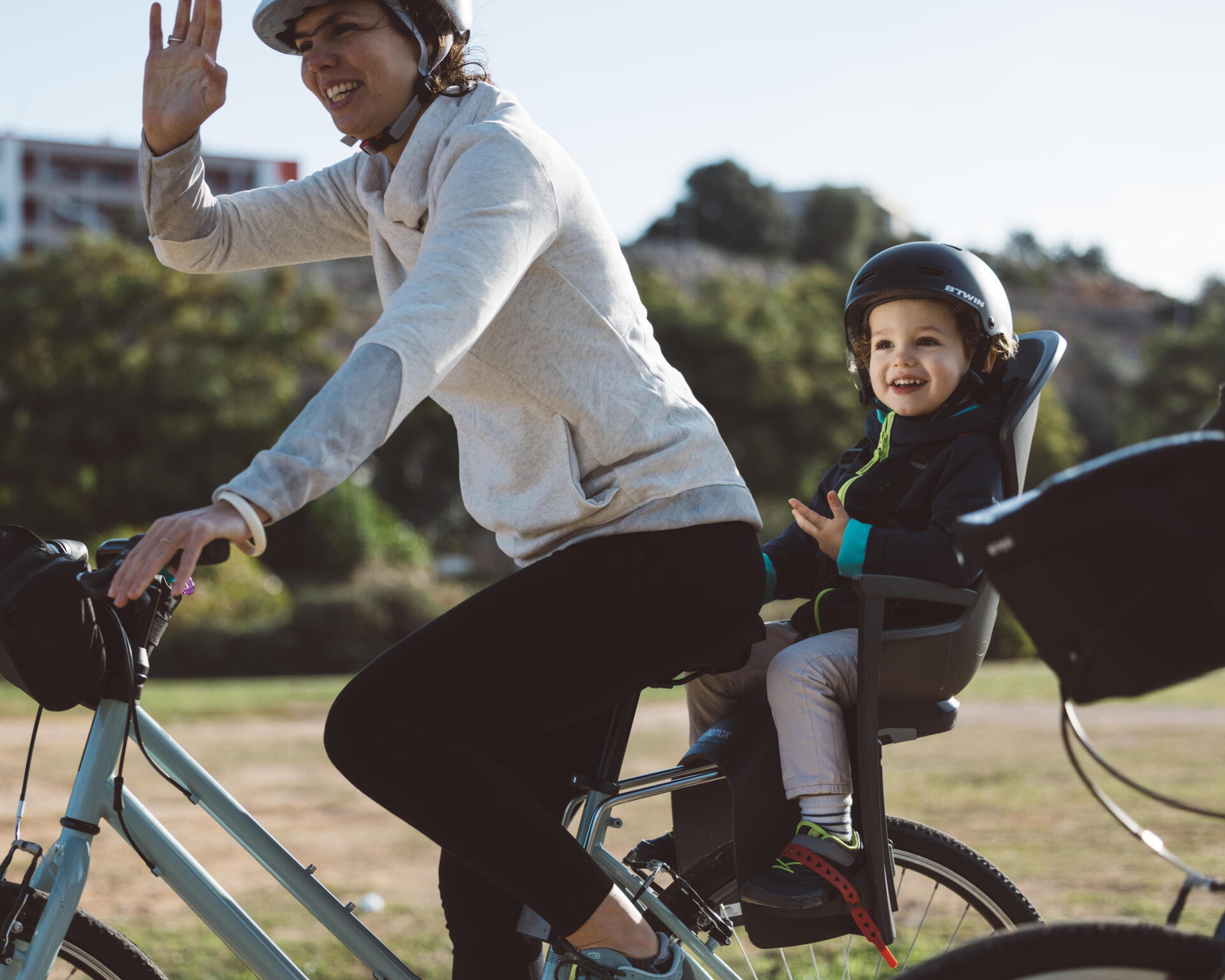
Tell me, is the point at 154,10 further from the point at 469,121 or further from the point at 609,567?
the point at 609,567

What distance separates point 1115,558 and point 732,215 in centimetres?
6854

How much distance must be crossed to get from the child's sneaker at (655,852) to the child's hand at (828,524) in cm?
62

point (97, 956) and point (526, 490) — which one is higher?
point (526, 490)

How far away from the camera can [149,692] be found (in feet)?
42.4

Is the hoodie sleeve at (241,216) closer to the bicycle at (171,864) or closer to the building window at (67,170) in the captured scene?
the bicycle at (171,864)

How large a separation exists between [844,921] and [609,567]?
741 mm

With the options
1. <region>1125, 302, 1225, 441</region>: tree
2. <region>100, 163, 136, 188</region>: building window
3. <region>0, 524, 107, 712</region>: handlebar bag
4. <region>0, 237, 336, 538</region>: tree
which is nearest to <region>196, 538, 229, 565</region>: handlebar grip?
<region>0, 524, 107, 712</region>: handlebar bag

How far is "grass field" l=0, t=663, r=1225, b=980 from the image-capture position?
508 centimetres

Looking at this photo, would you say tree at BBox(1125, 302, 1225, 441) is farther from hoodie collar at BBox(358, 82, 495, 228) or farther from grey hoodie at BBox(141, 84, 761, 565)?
hoodie collar at BBox(358, 82, 495, 228)

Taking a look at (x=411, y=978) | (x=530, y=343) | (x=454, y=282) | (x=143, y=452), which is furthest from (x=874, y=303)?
(x=143, y=452)

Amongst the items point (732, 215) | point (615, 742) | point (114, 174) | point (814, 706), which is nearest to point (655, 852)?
point (615, 742)

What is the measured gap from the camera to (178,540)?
1.59 meters

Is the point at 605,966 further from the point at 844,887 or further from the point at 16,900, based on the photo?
the point at 16,900

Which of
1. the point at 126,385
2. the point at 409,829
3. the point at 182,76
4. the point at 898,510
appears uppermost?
the point at 182,76
